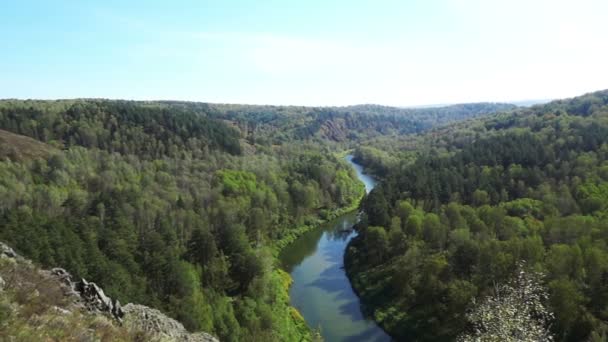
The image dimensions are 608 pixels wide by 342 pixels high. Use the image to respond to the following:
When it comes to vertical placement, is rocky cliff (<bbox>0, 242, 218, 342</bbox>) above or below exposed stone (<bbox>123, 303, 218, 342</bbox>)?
above

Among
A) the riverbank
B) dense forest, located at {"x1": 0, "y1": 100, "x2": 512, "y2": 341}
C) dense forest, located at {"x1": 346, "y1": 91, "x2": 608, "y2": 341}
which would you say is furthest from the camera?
the riverbank

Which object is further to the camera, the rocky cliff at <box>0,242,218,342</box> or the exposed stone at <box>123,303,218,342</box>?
the exposed stone at <box>123,303,218,342</box>

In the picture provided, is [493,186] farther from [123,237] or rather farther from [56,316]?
[56,316]

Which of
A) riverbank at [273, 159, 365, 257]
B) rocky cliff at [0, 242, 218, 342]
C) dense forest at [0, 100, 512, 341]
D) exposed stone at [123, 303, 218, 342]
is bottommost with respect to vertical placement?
riverbank at [273, 159, 365, 257]

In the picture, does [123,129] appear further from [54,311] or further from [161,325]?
[54,311]

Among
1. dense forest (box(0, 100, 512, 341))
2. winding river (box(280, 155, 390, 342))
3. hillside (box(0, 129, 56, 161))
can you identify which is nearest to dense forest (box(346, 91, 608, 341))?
winding river (box(280, 155, 390, 342))

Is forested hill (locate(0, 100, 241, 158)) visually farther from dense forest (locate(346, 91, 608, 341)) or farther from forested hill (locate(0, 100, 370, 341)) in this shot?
dense forest (locate(346, 91, 608, 341))

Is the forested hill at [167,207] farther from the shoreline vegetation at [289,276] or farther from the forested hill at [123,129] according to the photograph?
the forested hill at [123,129]
